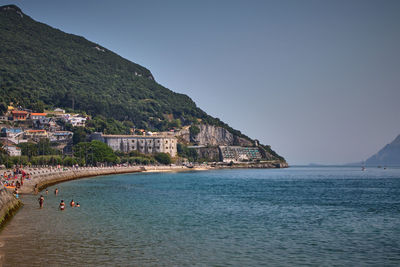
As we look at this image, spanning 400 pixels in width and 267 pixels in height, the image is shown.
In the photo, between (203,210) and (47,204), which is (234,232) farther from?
(47,204)

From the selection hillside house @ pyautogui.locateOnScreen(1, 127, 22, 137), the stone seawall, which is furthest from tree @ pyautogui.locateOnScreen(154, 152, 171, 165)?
the stone seawall

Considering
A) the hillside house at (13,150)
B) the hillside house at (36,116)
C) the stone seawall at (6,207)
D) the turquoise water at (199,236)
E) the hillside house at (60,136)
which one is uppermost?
the hillside house at (36,116)

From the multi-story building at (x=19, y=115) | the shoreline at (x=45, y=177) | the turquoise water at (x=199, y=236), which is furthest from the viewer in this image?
the multi-story building at (x=19, y=115)

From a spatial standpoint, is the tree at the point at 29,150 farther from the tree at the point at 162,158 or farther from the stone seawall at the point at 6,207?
the stone seawall at the point at 6,207

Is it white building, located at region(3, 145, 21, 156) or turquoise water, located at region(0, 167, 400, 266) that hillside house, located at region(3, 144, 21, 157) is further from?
turquoise water, located at region(0, 167, 400, 266)

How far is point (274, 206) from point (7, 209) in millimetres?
26497

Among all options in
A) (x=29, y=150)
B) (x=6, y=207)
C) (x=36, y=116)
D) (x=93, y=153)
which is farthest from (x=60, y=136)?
(x=6, y=207)

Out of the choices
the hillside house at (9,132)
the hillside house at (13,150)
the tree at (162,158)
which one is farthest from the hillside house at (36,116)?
the tree at (162,158)

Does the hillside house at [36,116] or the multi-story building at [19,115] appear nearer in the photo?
the multi-story building at [19,115]

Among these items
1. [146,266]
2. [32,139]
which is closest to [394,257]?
[146,266]

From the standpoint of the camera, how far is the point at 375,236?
30.1 m

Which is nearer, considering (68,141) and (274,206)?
(274,206)

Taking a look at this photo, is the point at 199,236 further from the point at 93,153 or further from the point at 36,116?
the point at 36,116

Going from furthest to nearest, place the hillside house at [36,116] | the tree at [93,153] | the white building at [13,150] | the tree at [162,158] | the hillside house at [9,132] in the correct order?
the tree at [162,158] < the hillside house at [36,116] < the hillside house at [9,132] < the tree at [93,153] < the white building at [13,150]
